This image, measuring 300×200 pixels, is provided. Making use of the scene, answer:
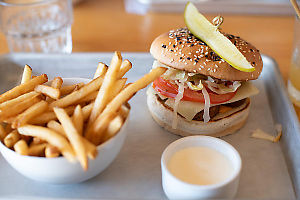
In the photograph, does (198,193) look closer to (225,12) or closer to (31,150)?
(31,150)

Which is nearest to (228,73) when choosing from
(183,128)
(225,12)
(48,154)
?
(183,128)

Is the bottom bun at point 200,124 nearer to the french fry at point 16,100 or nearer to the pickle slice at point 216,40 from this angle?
the pickle slice at point 216,40

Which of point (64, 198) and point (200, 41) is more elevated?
point (200, 41)

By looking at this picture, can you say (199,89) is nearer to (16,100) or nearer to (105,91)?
(105,91)

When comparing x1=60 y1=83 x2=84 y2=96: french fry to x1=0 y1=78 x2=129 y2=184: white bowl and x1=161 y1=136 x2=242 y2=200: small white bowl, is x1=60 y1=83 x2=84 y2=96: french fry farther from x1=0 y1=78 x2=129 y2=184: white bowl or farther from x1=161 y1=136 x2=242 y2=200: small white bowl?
x1=161 y1=136 x2=242 y2=200: small white bowl

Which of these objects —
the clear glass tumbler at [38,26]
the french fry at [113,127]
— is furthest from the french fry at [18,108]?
the clear glass tumbler at [38,26]

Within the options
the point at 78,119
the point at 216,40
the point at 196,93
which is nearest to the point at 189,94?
the point at 196,93
